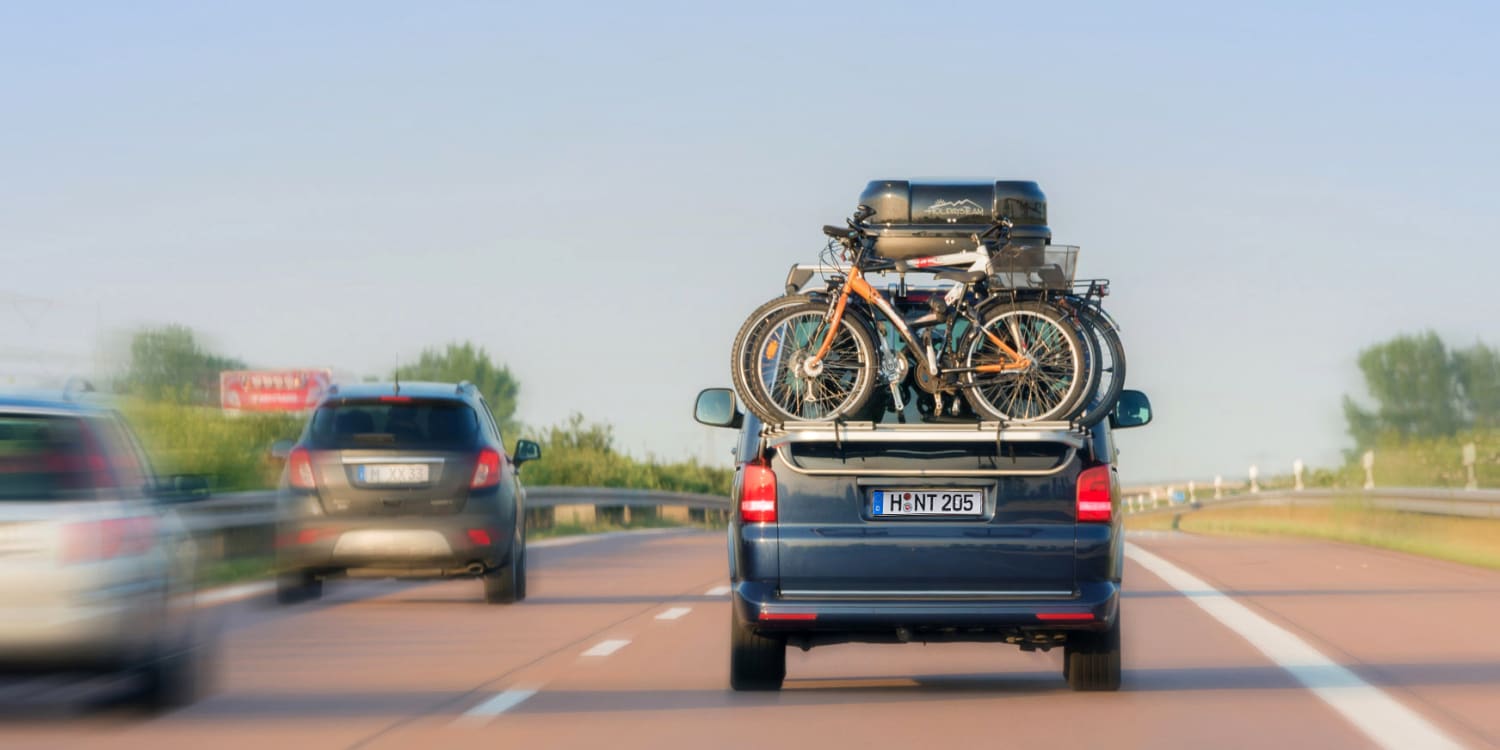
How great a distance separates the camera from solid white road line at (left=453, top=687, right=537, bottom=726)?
9.98 m

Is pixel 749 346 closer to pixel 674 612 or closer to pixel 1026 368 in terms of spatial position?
pixel 1026 368

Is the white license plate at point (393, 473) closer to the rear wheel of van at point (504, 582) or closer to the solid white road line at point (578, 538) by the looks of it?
the rear wheel of van at point (504, 582)

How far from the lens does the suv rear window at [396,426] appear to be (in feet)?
56.3

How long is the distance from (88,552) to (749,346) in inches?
138

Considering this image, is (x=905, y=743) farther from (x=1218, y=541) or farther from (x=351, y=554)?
(x=1218, y=541)

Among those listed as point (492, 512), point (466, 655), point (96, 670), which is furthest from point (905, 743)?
point (492, 512)

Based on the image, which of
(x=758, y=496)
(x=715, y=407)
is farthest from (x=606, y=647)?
(x=758, y=496)

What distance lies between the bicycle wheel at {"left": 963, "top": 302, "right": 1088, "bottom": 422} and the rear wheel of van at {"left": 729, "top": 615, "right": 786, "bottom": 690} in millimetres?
1536

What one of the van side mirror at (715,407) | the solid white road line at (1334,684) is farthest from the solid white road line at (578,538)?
the van side mirror at (715,407)

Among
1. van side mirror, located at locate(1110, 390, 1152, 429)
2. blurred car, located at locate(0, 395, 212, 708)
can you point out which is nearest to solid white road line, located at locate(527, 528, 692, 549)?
van side mirror, located at locate(1110, 390, 1152, 429)

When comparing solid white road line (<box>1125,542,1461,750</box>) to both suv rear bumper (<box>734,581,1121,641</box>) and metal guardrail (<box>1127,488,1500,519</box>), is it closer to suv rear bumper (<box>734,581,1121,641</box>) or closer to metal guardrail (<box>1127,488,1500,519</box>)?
suv rear bumper (<box>734,581,1121,641</box>)

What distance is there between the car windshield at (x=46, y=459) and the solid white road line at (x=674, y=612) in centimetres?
675

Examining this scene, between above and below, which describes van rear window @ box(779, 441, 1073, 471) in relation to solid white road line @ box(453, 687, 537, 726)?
above

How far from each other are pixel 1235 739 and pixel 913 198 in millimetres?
5530
